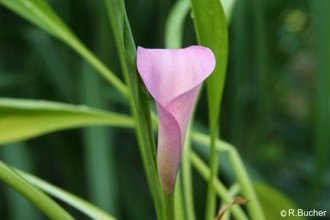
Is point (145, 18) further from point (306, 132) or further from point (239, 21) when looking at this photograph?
point (306, 132)

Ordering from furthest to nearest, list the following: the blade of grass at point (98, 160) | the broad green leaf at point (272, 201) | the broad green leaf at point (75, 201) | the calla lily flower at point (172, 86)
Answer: the blade of grass at point (98, 160)
the broad green leaf at point (272, 201)
the broad green leaf at point (75, 201)
the calla lily flower at point (172, 86)

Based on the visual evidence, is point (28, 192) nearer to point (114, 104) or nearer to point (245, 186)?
point (245, 186)

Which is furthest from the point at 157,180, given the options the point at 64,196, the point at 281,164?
the point at 281,164

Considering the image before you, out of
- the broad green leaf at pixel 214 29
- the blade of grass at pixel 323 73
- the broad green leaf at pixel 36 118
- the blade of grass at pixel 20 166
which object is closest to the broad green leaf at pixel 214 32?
the broad green leaf at pixel 214 29

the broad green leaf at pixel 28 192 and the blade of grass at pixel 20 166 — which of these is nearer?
the broad green leaf at pixel 28 192

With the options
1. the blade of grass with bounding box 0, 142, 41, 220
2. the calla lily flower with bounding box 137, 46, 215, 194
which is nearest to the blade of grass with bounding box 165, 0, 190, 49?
the calla lily flower with bounding box 137, 46, 215, 194

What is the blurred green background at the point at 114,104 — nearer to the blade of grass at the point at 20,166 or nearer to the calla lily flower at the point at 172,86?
the blade of grass at the point at 20,166
